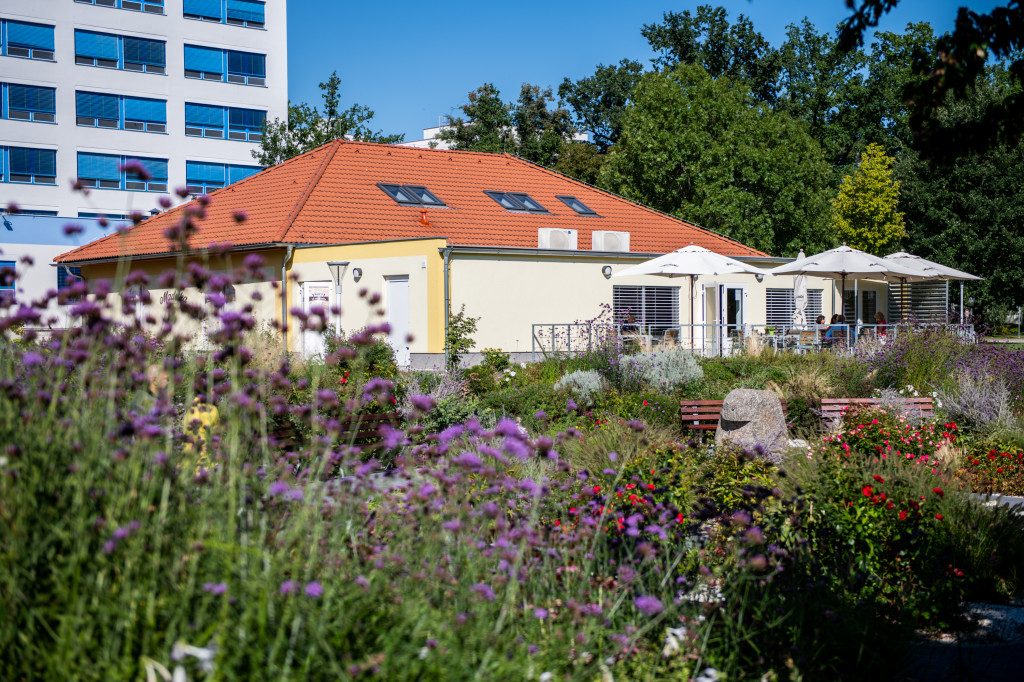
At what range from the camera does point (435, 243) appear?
1969 centimetres

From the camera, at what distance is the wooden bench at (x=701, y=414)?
402 inches

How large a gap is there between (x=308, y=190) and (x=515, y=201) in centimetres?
560

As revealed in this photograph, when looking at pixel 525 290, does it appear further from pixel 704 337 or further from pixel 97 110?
pixel 97 110

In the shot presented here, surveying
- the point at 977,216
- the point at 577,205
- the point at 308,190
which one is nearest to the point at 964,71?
the point at 308,190

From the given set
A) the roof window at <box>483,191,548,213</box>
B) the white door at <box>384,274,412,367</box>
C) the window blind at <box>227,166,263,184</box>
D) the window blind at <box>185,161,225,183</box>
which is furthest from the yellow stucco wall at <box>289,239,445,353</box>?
the window blind at <box>227,166,263,184</box>

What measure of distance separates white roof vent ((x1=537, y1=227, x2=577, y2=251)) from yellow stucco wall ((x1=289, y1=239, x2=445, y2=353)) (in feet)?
12.0

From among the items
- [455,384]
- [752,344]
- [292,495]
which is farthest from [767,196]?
[292,495]

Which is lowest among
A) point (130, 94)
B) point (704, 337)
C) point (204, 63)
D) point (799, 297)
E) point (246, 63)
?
point (704, 337)

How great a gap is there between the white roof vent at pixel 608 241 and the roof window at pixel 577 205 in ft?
10.6

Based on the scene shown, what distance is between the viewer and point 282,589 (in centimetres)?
248

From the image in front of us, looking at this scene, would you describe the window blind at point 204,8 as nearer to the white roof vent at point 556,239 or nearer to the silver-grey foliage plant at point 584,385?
the white roof vent at point 556,239

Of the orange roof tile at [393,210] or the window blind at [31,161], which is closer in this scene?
the orange roof tile at [393,210]

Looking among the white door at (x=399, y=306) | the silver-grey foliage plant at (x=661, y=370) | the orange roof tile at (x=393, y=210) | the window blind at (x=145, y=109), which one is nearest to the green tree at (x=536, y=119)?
the window blind at (x=145, y=109)

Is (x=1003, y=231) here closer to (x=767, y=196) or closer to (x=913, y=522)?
(x=767, y=196)
